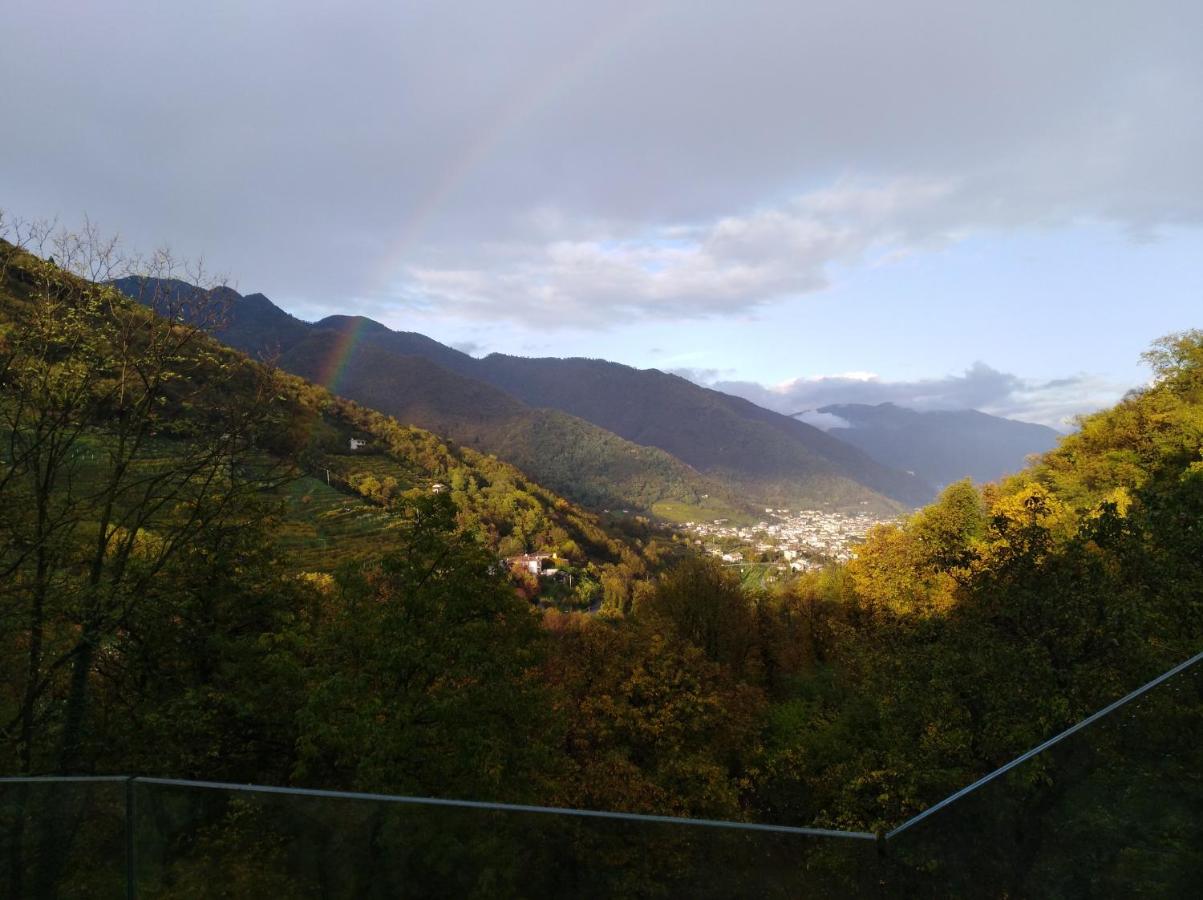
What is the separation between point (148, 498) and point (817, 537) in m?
189

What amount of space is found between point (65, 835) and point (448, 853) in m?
2.37

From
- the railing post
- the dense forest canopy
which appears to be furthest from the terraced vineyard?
the railing post

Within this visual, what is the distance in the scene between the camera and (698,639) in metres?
33.3

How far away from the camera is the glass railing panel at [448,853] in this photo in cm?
297

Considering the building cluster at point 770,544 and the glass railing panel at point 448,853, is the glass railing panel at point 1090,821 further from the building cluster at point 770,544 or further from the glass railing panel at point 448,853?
the building cluster at point 770,544

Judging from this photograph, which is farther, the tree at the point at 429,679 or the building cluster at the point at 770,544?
the building cluster at the point at 770,544

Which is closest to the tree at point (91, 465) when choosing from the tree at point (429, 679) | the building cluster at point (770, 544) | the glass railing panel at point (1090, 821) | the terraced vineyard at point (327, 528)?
the tree at point (429, 679)

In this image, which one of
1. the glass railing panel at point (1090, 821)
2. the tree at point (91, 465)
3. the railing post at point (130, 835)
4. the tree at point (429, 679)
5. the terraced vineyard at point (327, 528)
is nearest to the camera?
the glass railing panel at point (1090, 821)

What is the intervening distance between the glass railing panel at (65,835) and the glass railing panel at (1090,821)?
427 centimetres

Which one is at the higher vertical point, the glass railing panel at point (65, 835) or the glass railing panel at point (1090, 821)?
the glass railing panel at point (1090, 821)

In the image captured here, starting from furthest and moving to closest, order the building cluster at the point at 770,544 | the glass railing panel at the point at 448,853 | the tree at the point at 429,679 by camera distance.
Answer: the building cluster at the point at 770,544 → the tree at the point at 429,679 → the glass railing panel at the point at 448,853

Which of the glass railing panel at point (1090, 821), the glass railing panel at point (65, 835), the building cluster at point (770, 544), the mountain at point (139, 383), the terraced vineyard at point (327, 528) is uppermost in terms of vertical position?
the mountain at point (139, 383)

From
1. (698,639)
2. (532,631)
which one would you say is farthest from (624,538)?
(532,631)

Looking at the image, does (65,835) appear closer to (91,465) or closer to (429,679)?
(429,679)
